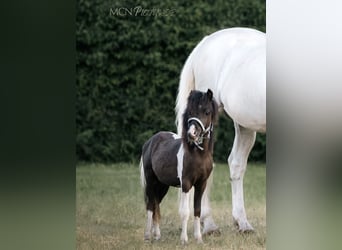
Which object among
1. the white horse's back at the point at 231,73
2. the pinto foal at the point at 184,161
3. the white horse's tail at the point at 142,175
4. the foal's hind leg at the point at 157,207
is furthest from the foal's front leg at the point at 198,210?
the white horse's back at the point at 231,73

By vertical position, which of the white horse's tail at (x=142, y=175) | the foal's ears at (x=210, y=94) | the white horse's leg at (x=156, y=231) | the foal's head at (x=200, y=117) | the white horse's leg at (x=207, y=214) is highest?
the foal's ears at (x=210, y=94)

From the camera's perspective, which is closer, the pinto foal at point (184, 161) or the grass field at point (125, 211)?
the pinto foal at point (184, 161)

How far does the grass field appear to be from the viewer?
422 centimetres

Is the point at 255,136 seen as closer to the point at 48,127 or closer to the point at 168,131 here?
the point at 168,131

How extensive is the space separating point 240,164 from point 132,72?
921mm

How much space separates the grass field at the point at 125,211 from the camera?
4.22 meters

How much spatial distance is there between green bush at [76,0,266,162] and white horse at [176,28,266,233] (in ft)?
0.16

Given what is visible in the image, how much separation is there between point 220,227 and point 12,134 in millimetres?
1503

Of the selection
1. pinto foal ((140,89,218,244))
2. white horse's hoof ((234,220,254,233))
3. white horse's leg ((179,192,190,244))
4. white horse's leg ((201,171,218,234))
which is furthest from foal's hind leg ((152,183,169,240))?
white horse's hoof ((234,220,254,233))

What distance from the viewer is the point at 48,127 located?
436 centimetres

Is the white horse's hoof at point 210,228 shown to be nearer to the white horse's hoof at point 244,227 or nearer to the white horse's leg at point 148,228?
the white horse's hoof at point 244,227

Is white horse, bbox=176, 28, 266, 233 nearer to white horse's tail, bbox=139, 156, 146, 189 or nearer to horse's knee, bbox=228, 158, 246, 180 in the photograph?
horse's knee, bbox=228, 158, 246, 180

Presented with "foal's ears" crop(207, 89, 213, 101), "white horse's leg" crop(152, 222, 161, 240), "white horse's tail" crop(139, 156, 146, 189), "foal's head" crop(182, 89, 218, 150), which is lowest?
"white horse's leg" crop(152, 222, 161, 240)

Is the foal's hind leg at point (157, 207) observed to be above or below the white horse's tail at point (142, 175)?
below
